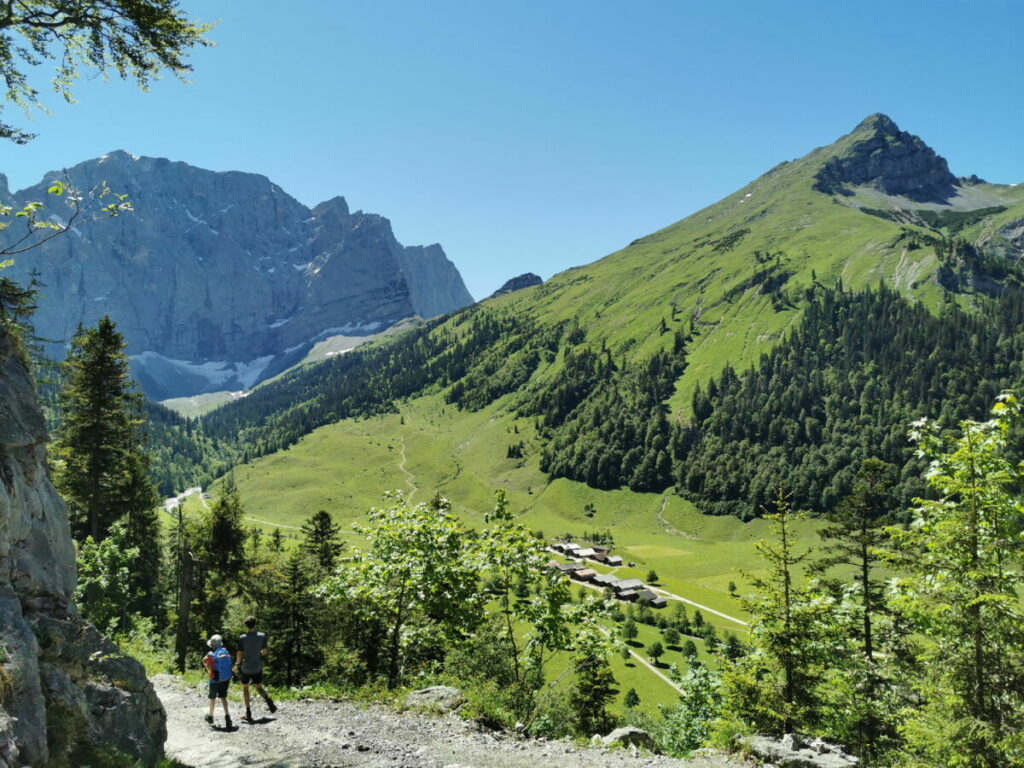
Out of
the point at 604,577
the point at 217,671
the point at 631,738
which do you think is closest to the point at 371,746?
the point at 217,671

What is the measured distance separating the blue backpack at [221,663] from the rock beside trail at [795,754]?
15357 millimetres

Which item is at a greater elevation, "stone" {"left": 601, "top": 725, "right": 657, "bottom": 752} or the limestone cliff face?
the limestone cliff face

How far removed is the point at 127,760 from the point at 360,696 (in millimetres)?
8928

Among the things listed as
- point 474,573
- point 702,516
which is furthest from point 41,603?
point 702,516

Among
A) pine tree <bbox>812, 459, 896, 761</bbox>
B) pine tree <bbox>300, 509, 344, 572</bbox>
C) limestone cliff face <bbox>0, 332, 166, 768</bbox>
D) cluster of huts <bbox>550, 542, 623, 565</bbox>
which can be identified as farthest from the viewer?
cluster of huts <bbox>550, 542, 623, 565</bbox>

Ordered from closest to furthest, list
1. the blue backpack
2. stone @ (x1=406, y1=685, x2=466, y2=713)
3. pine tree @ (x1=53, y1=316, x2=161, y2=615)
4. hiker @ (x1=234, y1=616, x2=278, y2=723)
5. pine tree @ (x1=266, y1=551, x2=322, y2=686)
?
1. the blue backpack
2. stone @ (x1=406, y1=685, x2=466, y2=713)
3. hiker @ (x1=234, y1=616, x2=278, y2=723)
4. pine tree @ (x1=53, y1=316, x2=161, y2=615)
5. pine tree @ (x1=266, y1=551, x2=322, y2=686)

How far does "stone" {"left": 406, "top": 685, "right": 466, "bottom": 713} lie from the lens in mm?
17000

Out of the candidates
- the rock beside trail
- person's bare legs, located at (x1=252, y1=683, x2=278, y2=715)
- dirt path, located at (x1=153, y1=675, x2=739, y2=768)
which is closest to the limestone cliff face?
dirt path, located at (x1=153, y1=675, x2=739, y2=768)

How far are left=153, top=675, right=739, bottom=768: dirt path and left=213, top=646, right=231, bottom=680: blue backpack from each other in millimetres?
1408

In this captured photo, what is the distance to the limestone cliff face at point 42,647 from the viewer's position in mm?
9750

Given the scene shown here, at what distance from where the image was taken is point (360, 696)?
752 inches

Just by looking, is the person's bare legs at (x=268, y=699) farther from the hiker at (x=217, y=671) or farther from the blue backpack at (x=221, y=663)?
the blue backpack at (x=221, y=663)

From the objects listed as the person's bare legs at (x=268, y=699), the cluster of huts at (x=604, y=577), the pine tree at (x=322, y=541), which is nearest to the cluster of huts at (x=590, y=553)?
the cluster of huts at (x=604, y=577)

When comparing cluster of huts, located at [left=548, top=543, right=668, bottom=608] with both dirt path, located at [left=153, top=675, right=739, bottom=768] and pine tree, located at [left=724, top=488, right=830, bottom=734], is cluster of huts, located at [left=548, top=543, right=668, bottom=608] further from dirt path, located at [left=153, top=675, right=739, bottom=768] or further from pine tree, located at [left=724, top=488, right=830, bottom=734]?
dirt path, located at [left=153, top=675, right=739, bottom=768]
